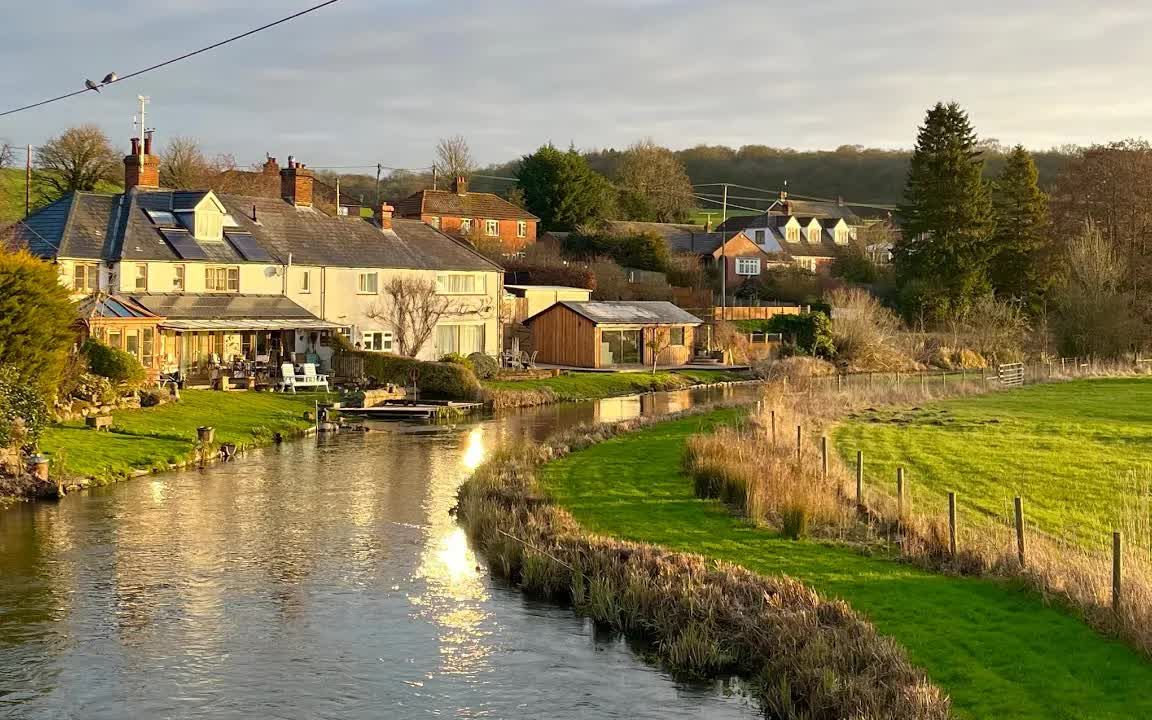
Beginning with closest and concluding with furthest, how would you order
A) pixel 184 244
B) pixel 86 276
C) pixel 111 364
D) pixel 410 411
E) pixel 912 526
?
pixel 912 526
pixel 111 364
pixel 410 411
pixel 86 276
pixel 184 244

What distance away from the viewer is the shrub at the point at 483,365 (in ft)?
164

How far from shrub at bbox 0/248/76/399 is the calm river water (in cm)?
505

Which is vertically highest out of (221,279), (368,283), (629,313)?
(368,283)

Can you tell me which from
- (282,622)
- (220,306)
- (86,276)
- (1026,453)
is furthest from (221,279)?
(282,622)

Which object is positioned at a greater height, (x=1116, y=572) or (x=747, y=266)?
(x=747, y=266)

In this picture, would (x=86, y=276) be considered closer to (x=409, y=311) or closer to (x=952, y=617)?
(x=409, y=311)

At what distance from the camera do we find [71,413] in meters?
31.3

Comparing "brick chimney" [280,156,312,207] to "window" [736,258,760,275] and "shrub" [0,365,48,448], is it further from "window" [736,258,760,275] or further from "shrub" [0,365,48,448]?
"window" [736,258,760,275]

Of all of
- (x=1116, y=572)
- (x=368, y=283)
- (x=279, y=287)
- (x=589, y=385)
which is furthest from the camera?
(x=368, y=283)

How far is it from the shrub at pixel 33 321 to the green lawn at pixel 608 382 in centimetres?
1901

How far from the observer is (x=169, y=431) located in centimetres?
3177

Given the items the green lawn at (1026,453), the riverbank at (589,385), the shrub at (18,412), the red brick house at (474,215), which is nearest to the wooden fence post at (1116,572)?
the green lawn at (1026,453)

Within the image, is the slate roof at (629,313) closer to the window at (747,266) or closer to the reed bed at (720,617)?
the window at (747,266)

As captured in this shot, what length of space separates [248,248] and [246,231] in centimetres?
151
